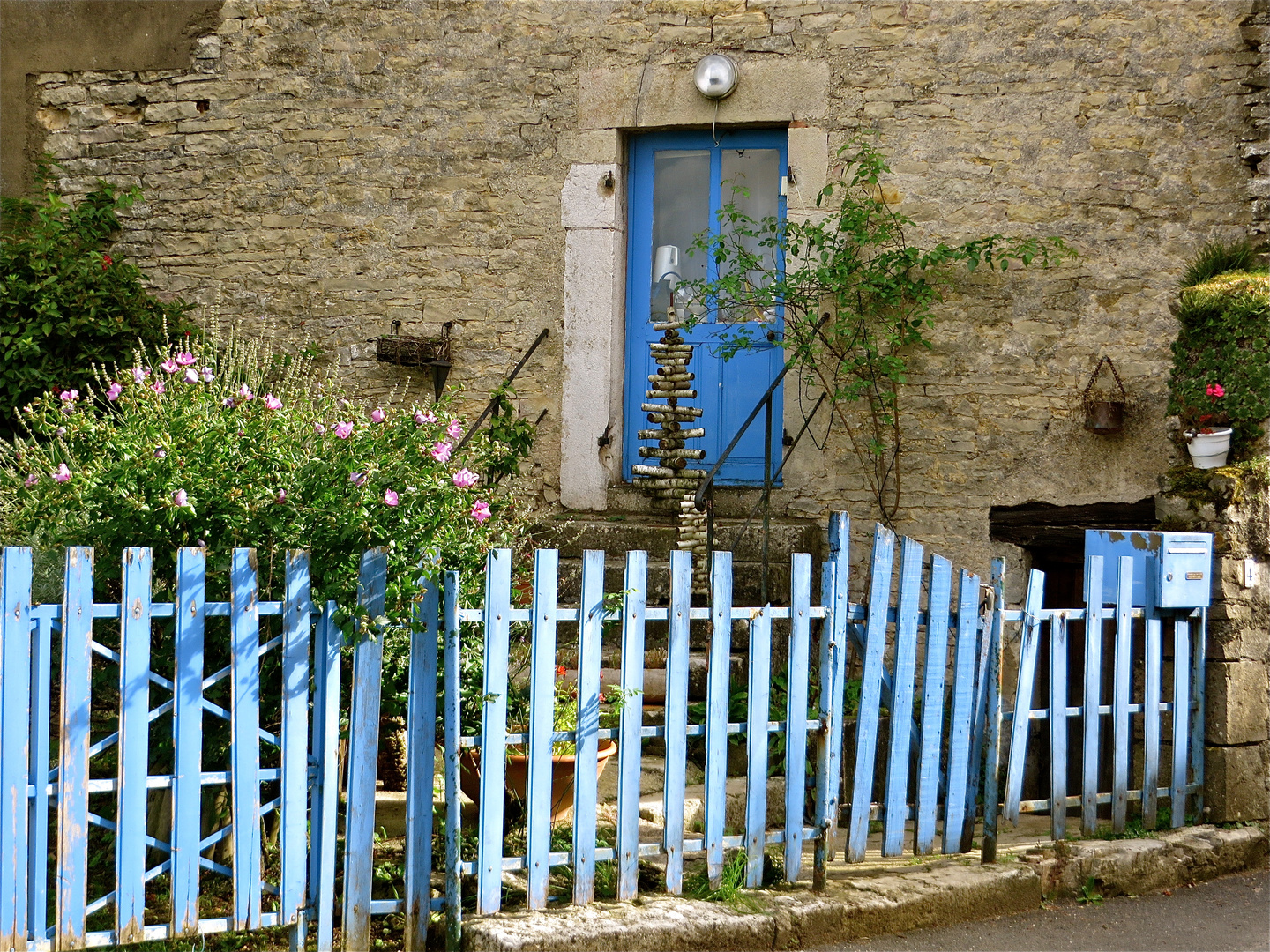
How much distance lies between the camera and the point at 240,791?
10.4ft

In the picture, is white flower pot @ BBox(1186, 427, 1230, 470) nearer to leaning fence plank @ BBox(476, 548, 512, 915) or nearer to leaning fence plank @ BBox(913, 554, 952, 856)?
leaning fence plank @ BBox(913, 554, 952, 856)

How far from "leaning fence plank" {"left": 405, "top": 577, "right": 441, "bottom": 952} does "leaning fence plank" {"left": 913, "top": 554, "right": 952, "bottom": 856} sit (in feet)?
5.53

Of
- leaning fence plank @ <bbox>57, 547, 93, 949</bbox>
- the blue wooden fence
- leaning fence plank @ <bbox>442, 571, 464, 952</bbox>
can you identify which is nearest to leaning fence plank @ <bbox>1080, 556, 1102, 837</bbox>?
the blue wooden fence

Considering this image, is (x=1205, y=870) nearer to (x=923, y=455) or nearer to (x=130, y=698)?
(x=923, y=455)

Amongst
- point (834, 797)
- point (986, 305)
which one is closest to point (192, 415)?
point (834, 797)

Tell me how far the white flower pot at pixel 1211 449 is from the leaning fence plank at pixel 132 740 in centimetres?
403

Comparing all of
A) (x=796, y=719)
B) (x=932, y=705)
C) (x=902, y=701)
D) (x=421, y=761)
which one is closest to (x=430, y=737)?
(x=421, y=761)

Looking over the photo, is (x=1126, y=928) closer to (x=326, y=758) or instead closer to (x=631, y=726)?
(x=631, y=726)

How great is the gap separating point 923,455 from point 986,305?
882 millimetres

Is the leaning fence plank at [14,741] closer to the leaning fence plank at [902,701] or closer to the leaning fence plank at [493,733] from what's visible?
the leaning fence plank at [493,733]

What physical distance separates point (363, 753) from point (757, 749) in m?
1.23

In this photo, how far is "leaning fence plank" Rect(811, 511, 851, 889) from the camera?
12.3ft

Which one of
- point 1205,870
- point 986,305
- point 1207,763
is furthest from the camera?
point 986,305

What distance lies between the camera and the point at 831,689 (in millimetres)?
3773
